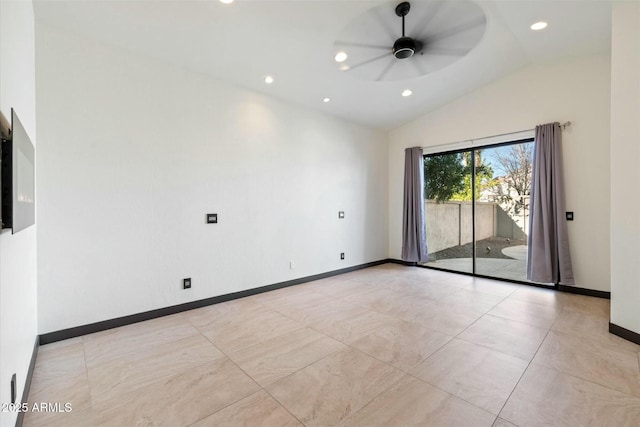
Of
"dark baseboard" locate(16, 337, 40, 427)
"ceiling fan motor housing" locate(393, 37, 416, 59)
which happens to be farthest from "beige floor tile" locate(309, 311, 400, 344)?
"ceiling fan motor housing" locate(393, 37, 416, 59)

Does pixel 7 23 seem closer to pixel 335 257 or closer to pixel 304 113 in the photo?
pixel 304 113

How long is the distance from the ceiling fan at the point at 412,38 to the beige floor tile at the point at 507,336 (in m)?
2.94

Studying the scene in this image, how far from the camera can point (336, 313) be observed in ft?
10.9

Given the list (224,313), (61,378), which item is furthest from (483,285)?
(61,378)

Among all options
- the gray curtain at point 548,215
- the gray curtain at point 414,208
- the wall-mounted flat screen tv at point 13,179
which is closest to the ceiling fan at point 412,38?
the gray curtain at point 548,215

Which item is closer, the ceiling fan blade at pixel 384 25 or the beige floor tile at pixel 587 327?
the beige floor tile at pixel 587 327

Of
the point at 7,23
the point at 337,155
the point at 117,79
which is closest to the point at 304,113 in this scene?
the point at 337,155

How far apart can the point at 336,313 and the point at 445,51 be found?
343cm

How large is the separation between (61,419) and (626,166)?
474 cm

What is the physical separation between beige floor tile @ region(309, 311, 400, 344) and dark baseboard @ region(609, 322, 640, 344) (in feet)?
6.50

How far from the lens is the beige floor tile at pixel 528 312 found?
3033mm

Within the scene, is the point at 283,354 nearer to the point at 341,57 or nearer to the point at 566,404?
the point at 566,404

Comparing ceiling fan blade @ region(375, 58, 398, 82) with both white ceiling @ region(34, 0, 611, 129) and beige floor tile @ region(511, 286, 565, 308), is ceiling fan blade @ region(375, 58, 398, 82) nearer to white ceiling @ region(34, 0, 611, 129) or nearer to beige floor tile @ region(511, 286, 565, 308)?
white ceiling @ region(34, 0, 611, 129)

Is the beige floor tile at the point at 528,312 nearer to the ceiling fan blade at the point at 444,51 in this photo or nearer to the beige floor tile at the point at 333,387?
the beige floor tile at the point at 333,387
